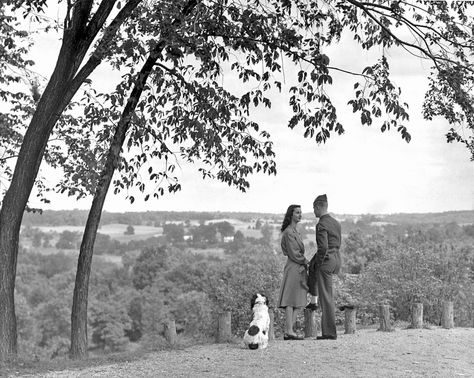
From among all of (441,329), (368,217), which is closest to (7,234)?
(441,329)

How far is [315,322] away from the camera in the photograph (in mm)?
14320

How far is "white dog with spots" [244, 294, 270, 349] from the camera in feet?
40.6

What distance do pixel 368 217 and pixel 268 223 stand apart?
30576mm

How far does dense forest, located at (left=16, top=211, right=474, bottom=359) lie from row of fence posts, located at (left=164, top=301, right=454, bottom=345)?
1.52 feet

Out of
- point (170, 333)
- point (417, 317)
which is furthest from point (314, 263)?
point (417, 317)

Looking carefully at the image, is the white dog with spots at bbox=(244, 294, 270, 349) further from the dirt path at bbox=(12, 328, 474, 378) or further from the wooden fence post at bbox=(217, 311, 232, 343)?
the wooden fence post at bbox=(217, 311, 232, 343)

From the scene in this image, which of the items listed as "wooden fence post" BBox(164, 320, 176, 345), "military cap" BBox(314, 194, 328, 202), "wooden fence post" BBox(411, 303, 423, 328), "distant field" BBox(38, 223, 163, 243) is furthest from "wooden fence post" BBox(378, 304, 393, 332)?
"distant field" BBox(38, 223, 163, 243)

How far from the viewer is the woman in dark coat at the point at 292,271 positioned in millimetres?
13094

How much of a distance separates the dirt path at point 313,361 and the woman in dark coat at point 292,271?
29.9 inches

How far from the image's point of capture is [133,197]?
15352 millimetres

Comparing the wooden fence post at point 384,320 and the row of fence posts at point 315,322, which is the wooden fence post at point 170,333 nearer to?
the row of fence posts at point 315,322

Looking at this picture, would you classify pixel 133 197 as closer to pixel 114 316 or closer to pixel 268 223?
pixel 114 316

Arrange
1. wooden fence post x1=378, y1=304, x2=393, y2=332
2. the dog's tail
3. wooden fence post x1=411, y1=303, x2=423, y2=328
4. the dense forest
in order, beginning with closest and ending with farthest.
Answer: the dog's tail, wooden fence post x1=378, y1=304, x2=393, y2=332, wooden fence post x1=411, y1=303, x2=423, y2=328, the dense forest

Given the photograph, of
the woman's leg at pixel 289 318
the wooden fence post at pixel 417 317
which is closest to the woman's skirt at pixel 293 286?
the woman's leg at pixel 289 318
